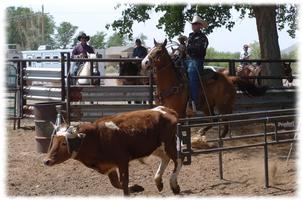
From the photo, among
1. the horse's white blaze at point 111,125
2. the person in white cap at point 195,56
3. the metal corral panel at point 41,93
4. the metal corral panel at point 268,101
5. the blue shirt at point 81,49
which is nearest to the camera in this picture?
the horse's white blaze at point 111,125

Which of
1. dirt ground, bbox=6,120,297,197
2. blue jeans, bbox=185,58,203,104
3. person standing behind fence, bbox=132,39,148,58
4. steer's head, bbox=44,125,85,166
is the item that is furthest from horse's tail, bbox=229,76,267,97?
steer's head, bbox=44,125,85,166

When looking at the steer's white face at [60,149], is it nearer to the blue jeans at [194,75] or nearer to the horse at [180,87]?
the horse at [180,87]

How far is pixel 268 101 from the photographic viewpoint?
13.8 m

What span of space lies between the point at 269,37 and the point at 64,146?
982 centimetres

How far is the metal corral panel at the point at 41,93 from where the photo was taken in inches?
525

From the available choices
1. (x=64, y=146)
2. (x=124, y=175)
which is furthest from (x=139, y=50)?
(x=64, y=146)

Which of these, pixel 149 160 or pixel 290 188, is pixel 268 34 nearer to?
pixel 149 160

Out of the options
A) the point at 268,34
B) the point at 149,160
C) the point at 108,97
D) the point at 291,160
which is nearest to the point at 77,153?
the point at 149,160

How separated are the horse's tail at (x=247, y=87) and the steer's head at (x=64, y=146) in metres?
6.06

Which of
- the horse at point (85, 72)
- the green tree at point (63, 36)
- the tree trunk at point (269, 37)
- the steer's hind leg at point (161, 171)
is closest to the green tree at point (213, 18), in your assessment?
the tree trunk at point (269, 37)

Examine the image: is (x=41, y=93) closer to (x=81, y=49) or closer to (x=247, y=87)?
(x=81, y=49)

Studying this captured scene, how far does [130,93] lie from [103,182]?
4.66m

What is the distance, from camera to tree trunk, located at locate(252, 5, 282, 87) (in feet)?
48.2

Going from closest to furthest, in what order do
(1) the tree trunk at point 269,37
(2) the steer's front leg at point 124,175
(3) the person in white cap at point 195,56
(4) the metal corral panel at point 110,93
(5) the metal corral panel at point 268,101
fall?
(2) the steer's front leg at point 124,175 → (3) the person in white cap at point 195,56 → (4) the metal corral panel at point 110,93 → (5) the metal corral panel at point 268,101 → (1) the tree trunk at point 269,37
